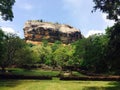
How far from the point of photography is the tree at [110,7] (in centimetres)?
3588

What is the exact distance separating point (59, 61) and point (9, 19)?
66399 mm

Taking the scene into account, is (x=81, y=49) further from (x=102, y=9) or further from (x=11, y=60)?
(x=102, y=9)

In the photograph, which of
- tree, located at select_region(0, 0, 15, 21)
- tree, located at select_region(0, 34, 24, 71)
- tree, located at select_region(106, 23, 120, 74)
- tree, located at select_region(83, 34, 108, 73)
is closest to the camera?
tree, located at select_region(0, 0, 15, 21)

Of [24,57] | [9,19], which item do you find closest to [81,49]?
[24,57]

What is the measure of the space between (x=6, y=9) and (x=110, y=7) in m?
13.6

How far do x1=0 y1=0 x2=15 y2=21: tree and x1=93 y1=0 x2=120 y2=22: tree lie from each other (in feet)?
37.0

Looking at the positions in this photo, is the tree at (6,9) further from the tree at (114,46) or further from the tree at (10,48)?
the tree at (10,48)

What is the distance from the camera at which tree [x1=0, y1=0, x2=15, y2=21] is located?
1314 inches

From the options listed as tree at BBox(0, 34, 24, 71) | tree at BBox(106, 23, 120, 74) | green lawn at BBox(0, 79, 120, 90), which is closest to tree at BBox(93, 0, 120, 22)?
tree at BBox(106, 23, 120, 74)

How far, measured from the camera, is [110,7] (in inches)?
1419

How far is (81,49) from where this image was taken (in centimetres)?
9006

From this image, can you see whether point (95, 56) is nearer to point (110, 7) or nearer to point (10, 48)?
point (10, 48)

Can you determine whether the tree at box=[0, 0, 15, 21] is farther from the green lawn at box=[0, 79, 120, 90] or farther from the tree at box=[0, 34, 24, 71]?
the tree at box=[0, 34, 24, 71]

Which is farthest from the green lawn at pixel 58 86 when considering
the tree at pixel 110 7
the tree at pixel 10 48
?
the tree at pixel 10 48
